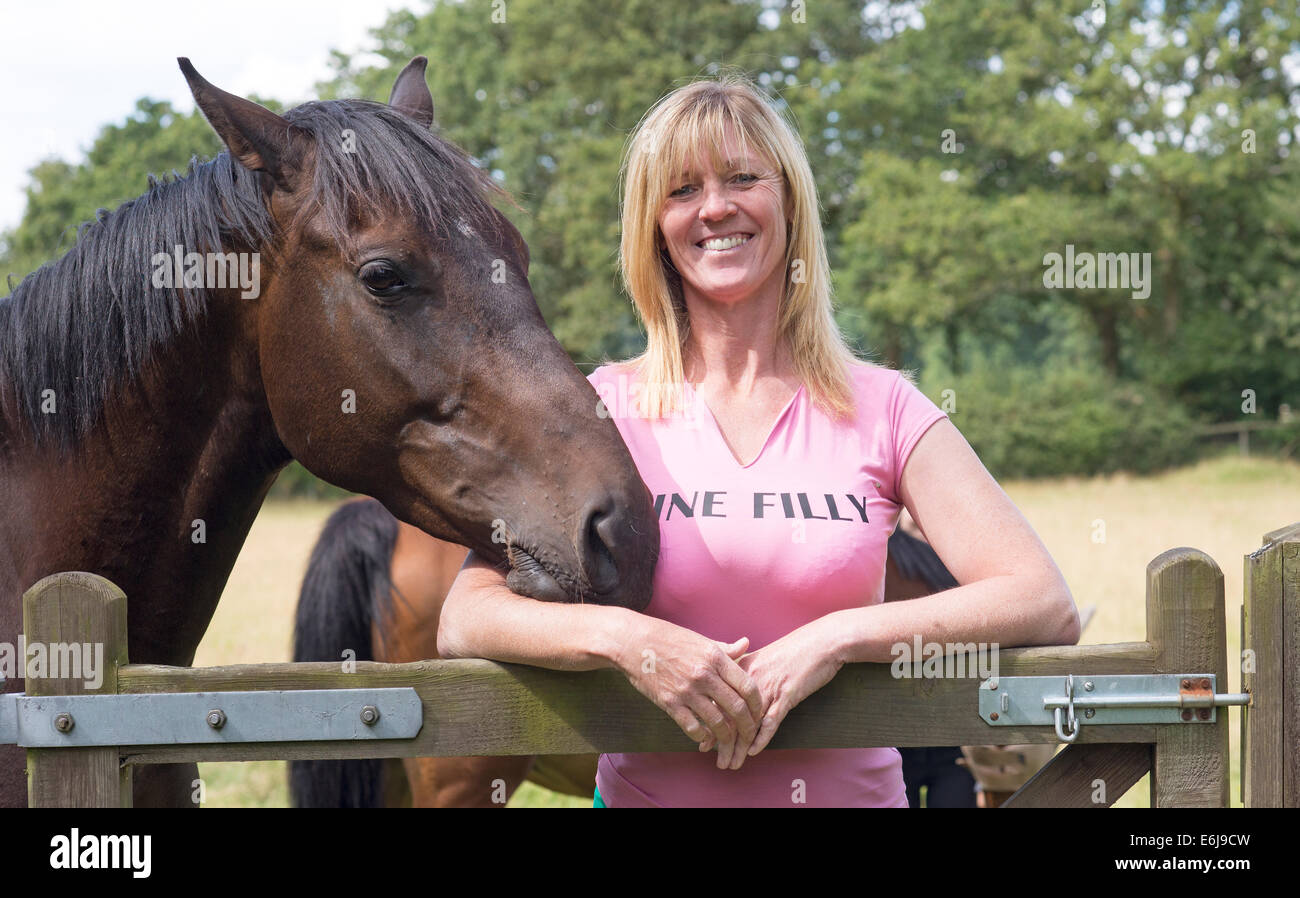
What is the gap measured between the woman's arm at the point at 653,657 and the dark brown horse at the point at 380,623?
7.76 feet

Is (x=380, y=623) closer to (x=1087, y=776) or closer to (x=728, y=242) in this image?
(x=728, y=242)

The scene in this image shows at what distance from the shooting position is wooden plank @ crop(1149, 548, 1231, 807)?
5.41 feet

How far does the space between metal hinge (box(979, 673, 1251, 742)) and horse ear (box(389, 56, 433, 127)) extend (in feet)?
6.26

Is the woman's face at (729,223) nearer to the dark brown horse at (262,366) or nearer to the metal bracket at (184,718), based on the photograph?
the dark brown horse at (262,366)

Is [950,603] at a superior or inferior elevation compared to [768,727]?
superior

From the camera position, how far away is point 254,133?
2.16m

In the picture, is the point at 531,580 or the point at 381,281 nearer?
the point at 531,580

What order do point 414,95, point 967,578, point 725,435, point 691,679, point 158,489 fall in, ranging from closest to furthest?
point 691,679, point 967,578, point 725,435, point 158,489, point 414,95

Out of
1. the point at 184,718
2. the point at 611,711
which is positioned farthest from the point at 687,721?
the point at 184,718

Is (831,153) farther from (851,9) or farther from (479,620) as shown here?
(479,620)

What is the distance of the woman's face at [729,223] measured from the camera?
2.12 meters

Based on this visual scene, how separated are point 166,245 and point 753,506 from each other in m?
1.36

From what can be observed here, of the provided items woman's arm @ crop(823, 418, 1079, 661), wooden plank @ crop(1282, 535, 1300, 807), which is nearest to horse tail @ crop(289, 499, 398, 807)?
woman's arm @ crop(823, 418, 1079, 661)

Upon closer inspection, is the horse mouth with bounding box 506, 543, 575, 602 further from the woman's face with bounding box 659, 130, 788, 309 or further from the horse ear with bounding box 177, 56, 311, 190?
the horse ear with bounding box 177, 56, 311, 190
